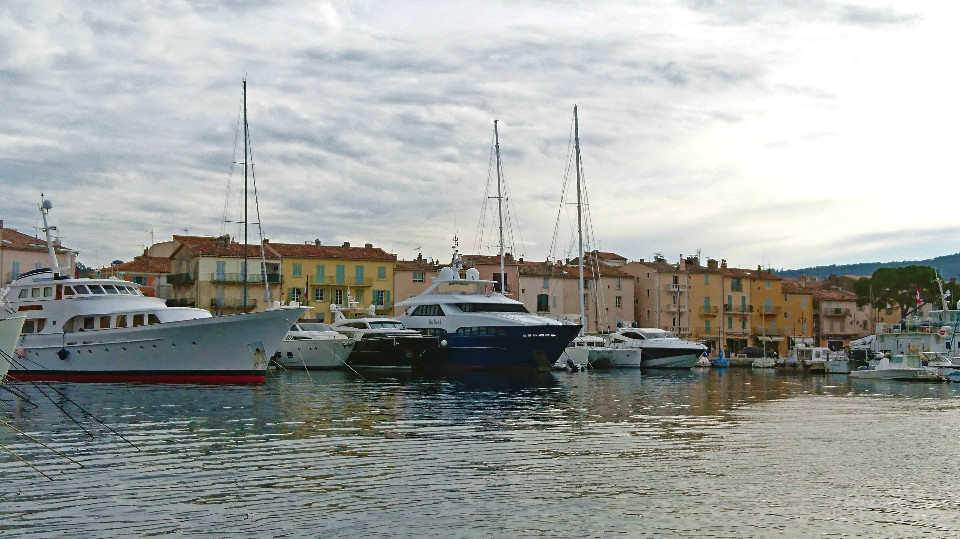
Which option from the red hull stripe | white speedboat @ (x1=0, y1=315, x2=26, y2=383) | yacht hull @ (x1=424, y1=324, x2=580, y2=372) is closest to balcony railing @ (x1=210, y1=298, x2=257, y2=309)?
yacht hull @ (x1=424, y1=324, x2=580, y2=372)

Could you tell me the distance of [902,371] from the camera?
55.9 m

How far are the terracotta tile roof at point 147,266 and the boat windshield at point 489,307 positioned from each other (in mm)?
38975

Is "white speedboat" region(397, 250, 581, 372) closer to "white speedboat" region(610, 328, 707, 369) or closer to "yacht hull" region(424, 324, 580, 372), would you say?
"yacht hull" region(424, 324, 580, 372)

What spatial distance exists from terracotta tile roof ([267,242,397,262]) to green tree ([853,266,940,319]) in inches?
1953

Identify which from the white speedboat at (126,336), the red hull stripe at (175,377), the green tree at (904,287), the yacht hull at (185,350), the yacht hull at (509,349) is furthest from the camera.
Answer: the green tree at (904,287)

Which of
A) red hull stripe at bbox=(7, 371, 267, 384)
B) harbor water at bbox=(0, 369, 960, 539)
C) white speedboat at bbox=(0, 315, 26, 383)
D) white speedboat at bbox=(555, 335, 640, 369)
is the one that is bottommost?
harbor water at bbox=(0, 369, 960, 539)

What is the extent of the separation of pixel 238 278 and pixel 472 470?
220 ft

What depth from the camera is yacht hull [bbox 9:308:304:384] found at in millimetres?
40750

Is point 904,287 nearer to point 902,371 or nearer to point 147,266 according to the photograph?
point 902,371

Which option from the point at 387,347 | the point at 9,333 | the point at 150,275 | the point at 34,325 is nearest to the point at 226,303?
the point at 150,275

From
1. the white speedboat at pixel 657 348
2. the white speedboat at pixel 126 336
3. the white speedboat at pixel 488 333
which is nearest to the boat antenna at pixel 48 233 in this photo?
the white speedboat at pixel 126 336

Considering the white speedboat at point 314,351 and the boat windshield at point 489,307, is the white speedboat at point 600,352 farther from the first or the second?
the white speedboat at point 314,351

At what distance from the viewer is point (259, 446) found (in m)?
21.3

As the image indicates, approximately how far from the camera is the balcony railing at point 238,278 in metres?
81.4
